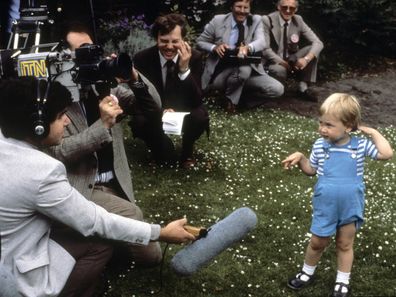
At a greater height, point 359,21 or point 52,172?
point 52,172

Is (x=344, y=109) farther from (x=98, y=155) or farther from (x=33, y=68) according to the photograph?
(x=33, y=68)

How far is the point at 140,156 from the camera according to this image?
7.13 m

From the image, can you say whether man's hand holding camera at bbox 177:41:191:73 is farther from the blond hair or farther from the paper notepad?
the blond hair

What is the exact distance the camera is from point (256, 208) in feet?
19.3

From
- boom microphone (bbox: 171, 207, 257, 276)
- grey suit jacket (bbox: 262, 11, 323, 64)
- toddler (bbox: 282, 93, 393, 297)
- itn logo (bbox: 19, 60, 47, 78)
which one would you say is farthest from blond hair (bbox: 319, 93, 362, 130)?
grey suit jacket (bbox: 262, 11, 323, 64)

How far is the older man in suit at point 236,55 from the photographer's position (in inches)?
341

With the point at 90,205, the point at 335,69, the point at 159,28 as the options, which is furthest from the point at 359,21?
the point at 90,205

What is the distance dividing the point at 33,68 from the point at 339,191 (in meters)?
2.22

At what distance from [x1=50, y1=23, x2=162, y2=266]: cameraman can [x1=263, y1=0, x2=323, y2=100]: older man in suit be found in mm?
4704

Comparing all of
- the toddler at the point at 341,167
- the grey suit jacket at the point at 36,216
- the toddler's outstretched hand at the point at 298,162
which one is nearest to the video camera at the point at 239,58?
the toddler's outstretched hand at the point at 298,162

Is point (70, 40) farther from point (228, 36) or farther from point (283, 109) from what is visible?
point (283, 109)

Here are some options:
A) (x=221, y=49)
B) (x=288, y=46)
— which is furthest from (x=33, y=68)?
(x=288, y=46)

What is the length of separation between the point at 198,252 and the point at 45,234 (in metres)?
1.04

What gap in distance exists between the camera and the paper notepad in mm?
5906
